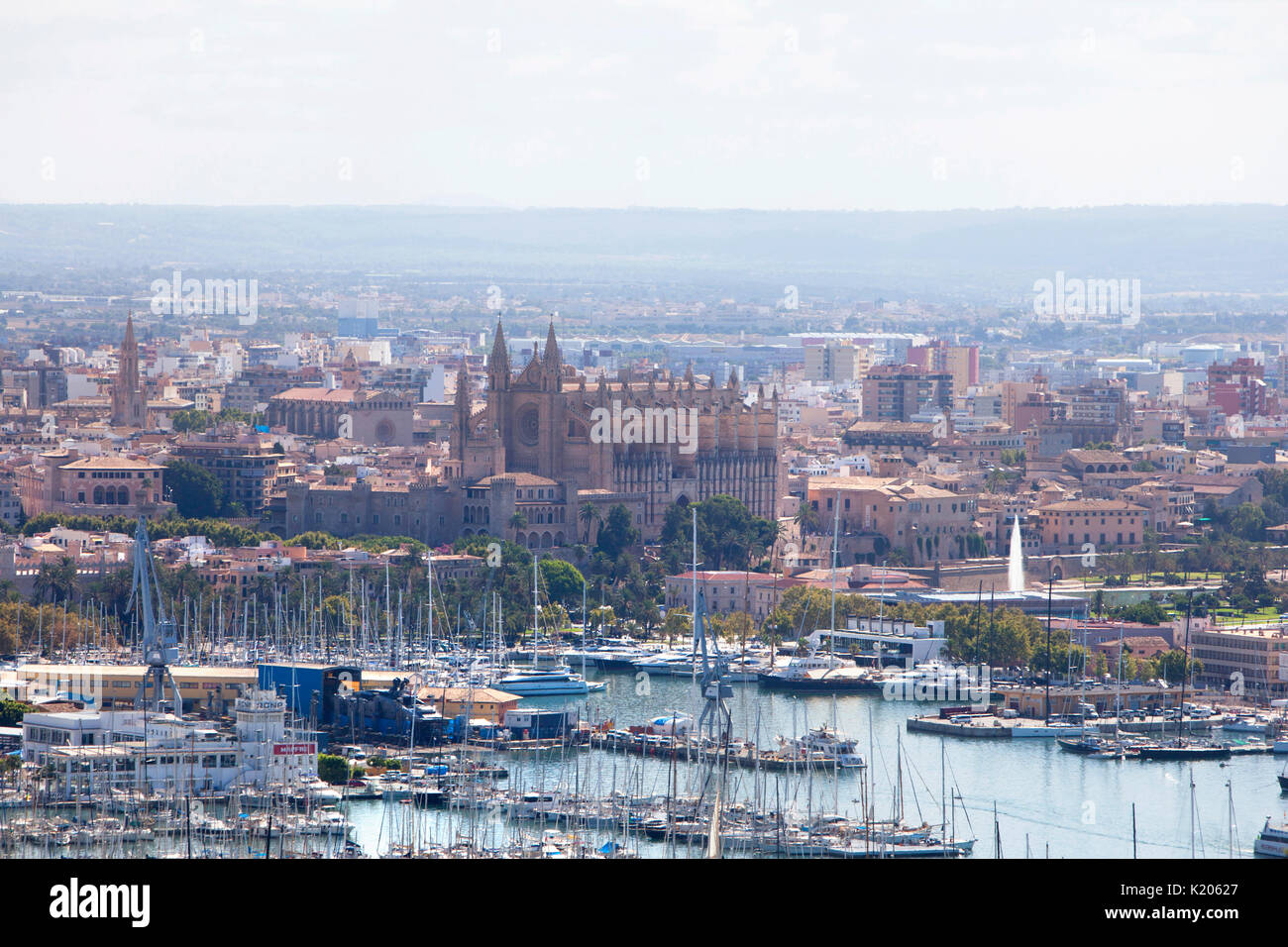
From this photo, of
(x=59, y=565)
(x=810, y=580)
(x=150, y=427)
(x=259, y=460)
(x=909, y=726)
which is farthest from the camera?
(x=150, y=427)

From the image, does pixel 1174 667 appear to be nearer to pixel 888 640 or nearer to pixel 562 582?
pixel 888 640

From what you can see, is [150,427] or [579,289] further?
[579,289]

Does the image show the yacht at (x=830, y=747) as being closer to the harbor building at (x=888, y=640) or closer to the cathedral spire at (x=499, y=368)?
the harbor building at (x=888, y=640)

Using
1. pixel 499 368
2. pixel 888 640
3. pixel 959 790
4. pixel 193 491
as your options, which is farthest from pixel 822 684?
pixel 193 491

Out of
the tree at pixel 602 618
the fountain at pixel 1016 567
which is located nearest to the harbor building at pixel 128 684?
the tree at pixel 602 618

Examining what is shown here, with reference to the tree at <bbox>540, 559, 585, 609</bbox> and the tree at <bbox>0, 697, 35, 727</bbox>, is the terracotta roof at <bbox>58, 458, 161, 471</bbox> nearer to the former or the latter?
the tree at <bbox>540, 559, 585, 609</bbox>
